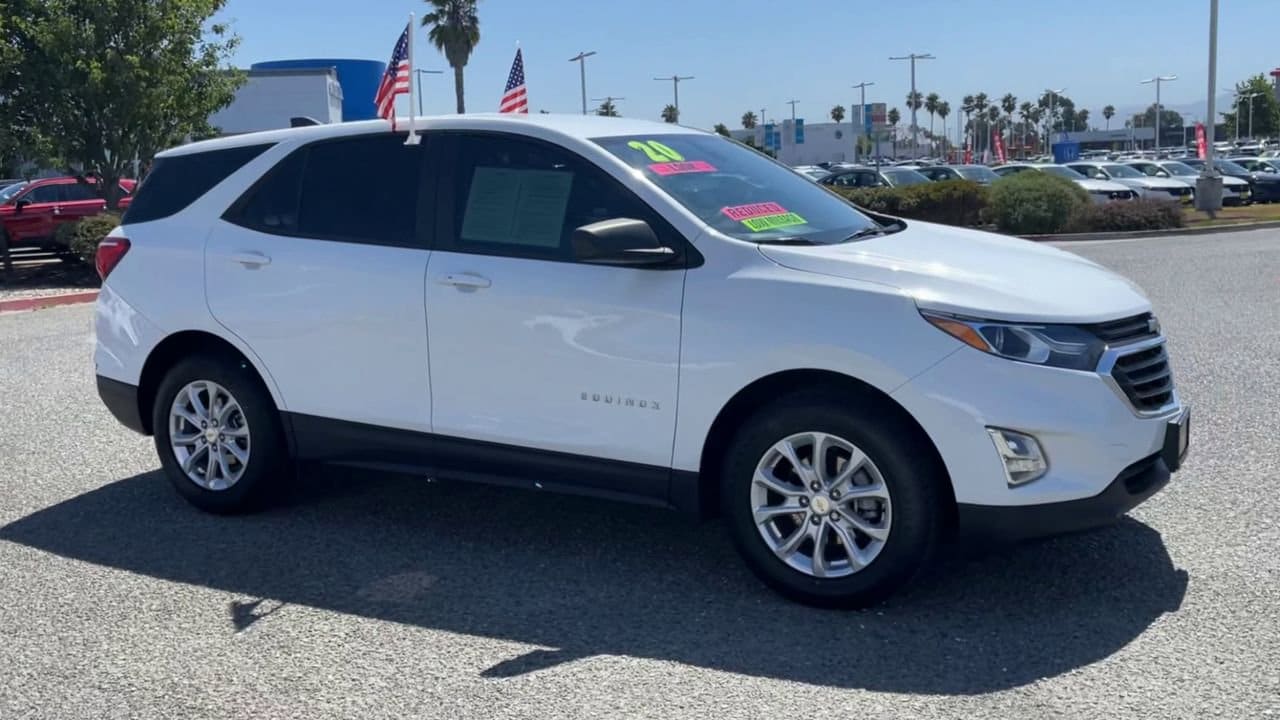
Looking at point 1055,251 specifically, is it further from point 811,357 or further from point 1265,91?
point 1265,91

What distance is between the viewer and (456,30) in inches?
2285

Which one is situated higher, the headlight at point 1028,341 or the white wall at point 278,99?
the white wall at point 278,99

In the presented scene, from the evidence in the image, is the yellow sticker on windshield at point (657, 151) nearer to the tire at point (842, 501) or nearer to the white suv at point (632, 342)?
the white suv at point (632, 342)

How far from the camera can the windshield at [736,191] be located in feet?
17.1

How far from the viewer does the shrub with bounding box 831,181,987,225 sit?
25375mm

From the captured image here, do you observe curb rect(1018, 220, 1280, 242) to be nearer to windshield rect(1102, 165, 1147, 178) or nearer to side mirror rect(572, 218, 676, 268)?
windshield rect(1102, 165, 1147, 178)

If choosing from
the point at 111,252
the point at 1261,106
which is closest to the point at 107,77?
the point at 111,252

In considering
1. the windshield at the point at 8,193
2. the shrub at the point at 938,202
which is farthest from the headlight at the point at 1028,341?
the windshield at the point at 8,193

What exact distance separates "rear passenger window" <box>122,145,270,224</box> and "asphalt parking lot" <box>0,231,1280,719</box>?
1.48 m

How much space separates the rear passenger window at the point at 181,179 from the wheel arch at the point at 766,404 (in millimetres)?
2810

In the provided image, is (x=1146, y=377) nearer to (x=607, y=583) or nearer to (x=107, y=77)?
(x=607, y=583)

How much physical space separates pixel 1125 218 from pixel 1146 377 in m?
21.8

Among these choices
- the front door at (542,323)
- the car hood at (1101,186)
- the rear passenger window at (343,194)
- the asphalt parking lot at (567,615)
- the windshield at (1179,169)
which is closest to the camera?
the asphalt parking lot at (567,615)

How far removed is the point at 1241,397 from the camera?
8117 millimetres
